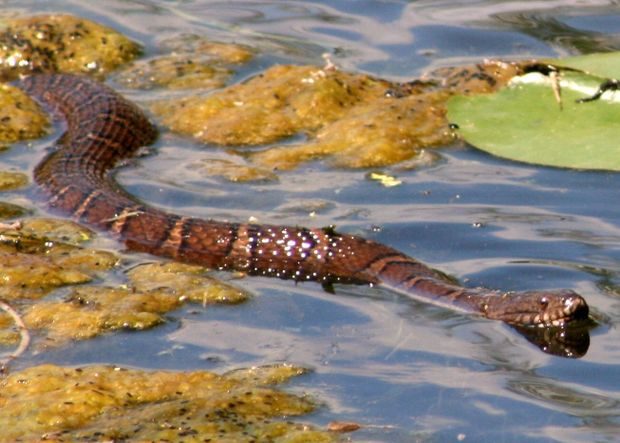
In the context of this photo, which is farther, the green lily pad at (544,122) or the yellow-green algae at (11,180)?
the yellow-green algae at (11,180)

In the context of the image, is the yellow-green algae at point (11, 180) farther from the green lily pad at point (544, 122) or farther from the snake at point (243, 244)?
the green lily pad at point (544, 122)

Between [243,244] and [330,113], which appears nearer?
[243,244]

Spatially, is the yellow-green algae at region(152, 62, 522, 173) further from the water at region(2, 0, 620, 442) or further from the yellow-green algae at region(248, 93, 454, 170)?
the water at region(2, 0, 620, 442)

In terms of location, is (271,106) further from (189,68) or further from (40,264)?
(40,264)

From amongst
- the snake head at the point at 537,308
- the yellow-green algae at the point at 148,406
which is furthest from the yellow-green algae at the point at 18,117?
the snake head at the point at 537,308

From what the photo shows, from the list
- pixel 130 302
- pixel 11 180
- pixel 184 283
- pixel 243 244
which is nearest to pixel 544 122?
pixel 243 244

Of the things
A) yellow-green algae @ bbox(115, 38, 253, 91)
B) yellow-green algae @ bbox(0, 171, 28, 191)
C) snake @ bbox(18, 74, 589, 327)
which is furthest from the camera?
yellow-green algae @ bbox(115, 38, 253, 91)

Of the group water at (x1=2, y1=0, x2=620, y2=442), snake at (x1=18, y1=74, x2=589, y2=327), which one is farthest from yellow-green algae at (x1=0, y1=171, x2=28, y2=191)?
water at (x1=2, y1=0, x2=620, y2=442)

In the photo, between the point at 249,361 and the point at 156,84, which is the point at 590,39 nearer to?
the point at 156,84
